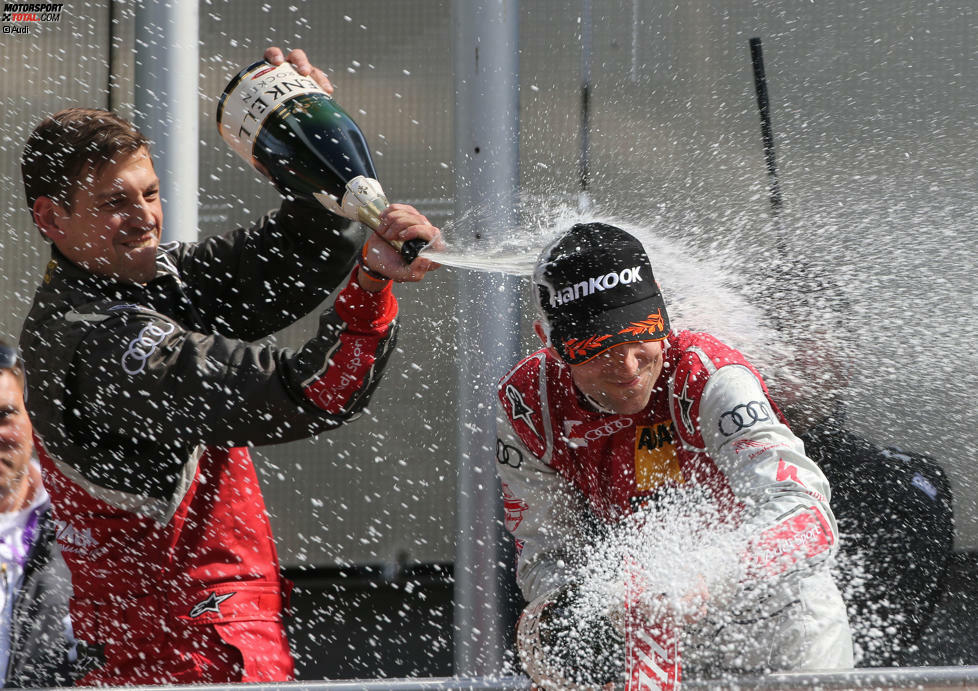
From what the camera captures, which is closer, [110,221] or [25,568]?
[110,221]

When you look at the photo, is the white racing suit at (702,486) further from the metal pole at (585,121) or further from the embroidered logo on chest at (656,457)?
the metal pole at (585,121)

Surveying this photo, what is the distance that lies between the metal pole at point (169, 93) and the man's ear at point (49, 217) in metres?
0.51

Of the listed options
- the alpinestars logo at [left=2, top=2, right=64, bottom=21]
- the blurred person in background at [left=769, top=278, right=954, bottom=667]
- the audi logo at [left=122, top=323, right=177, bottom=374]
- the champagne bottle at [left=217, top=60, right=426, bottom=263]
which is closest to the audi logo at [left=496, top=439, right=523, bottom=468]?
the champagne bottle at [left=217, top=60, right=426, bottom=263]

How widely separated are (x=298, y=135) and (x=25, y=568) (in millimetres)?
1403

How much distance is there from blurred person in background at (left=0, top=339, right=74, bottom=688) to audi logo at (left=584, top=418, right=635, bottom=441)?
1.29 m

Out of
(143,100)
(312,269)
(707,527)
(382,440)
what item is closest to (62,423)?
→ (312,269)

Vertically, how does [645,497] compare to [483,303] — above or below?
below

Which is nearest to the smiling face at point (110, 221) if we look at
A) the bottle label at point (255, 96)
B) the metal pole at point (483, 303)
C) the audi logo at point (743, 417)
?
the bottle label at point (255, 96)

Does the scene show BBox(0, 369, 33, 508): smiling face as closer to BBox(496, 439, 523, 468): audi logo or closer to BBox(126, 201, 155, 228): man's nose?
BBox(126, 201, 155, 228): man's nose

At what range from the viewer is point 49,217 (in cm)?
197

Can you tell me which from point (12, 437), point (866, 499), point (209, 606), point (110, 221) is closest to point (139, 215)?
point (110, 221)

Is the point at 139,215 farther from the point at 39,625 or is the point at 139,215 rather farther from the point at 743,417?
the point at 743,417

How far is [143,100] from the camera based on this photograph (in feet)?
8.08

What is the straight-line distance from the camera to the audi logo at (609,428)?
180cm
